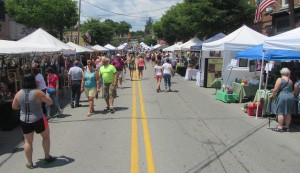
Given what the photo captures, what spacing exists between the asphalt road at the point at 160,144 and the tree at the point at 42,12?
23131mm

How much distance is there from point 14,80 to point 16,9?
2242 cm

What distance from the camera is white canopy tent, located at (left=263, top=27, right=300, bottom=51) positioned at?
9.37m

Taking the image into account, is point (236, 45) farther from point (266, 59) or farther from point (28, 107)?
point (28, 107)

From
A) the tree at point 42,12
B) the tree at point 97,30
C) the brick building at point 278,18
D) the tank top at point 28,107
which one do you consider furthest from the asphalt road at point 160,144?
the tree at point 97,30

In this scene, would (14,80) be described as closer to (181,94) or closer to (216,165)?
(181,94)

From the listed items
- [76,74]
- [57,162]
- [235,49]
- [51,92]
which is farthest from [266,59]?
[57,162]

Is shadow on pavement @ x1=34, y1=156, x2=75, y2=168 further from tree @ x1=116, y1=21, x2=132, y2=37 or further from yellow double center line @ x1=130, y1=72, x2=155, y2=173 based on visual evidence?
tree @ x1=116, y1=21, x2=132, y2=37

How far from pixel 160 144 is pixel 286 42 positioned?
4575mm

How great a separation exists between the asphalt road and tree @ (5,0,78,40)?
23.1 m

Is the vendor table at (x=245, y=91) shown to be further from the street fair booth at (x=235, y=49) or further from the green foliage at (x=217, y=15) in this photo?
the green foliage at (x=217, y=15)

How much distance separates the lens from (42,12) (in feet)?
108

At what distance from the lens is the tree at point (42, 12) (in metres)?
33.2

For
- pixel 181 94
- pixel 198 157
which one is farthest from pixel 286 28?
pixel 198 157

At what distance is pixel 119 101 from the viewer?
47.2 feet
